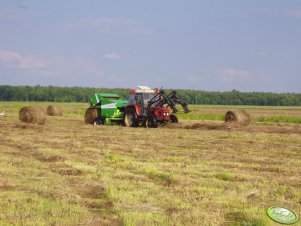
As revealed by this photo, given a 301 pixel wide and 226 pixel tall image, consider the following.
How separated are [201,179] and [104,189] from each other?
1.91 m

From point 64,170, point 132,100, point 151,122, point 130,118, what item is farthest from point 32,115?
point 64,170

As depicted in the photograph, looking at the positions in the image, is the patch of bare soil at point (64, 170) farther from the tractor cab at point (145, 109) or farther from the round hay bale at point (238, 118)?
the round hay bale at point (238, 118)

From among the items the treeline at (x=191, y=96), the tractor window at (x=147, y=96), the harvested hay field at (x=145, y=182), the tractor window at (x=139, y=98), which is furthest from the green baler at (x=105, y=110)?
the treeline at (x=191, y=96)

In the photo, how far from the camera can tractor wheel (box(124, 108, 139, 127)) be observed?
24344 millimetres

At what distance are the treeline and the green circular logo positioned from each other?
76.6 meters

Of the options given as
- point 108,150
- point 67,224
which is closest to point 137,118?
point 108,150

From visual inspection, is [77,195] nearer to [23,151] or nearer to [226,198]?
[226,198]

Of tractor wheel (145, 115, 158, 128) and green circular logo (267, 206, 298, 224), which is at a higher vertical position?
tractor wheel (145, 115, 158, 128)

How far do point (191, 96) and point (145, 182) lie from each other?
85.0m

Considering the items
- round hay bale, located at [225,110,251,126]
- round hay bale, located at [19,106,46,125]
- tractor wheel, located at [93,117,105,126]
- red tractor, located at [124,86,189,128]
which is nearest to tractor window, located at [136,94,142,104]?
red tractor, located at [124,86,189,128]

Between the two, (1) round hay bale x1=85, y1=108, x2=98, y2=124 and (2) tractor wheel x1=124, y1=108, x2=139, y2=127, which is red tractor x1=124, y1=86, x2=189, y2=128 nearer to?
(2) tractor wheel x1=124, y1=108, x2=139, y2=127

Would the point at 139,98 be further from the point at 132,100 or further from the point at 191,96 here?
the point at 191,96

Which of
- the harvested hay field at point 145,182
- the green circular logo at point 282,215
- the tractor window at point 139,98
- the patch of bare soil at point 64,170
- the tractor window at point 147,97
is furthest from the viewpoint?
the tractor window at point 139,98

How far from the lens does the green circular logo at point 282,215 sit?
6.33 metres
